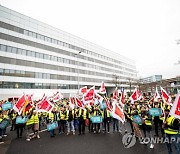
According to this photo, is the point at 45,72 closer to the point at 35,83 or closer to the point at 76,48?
the point at 35,83

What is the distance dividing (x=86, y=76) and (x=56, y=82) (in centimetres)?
1355

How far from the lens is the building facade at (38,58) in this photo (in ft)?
103

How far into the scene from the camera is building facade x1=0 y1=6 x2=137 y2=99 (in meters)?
31.3

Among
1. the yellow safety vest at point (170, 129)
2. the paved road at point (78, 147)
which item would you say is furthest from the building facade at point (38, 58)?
the yellow safety vest at point (170, 129)

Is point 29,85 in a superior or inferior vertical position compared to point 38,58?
inferior

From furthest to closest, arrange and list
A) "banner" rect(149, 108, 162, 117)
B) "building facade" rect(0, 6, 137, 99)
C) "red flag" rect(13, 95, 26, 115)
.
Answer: "building facade" rect(0, 6, 137, 99), "red flag" rect(13, 95, 26, 115), "banner" rect(149, 108, 162, 117)

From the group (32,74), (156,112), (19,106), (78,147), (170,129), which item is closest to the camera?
(170,129)

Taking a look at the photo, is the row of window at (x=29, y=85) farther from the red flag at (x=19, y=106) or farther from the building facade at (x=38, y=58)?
the red flag at (x=19, y=106)

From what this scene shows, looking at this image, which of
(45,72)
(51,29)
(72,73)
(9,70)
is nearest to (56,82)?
(45,72)

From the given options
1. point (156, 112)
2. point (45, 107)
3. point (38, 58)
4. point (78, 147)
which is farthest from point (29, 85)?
point (156, 112)

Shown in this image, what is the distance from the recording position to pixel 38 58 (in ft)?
121

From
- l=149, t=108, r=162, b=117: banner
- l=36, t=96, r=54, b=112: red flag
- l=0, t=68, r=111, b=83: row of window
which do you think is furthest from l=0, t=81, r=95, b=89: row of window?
l=149, t=108, r=162, b=117: banner

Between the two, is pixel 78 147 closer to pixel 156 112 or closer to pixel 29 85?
pixel 156 112

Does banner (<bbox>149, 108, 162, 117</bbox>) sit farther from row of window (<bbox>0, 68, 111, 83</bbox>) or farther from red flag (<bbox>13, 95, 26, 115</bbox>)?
row of window (<bbox>0, 68, 111, 83</bbox>)
